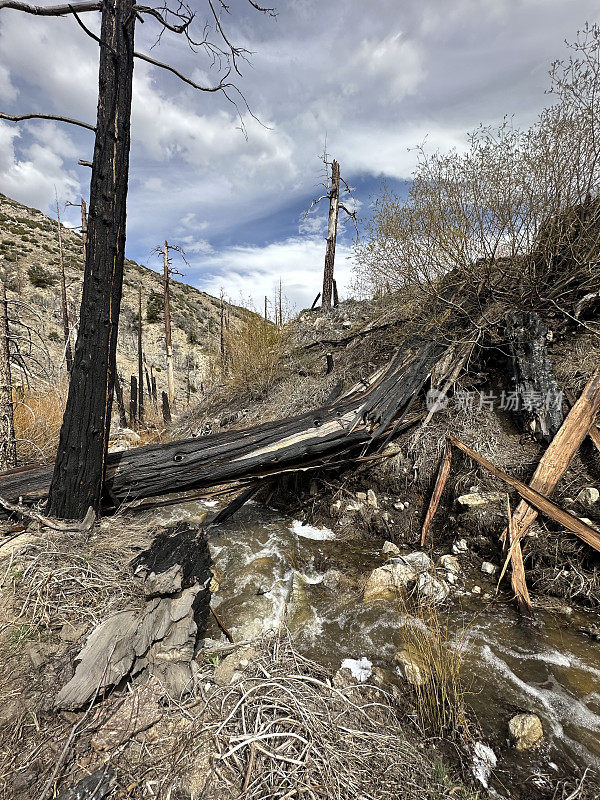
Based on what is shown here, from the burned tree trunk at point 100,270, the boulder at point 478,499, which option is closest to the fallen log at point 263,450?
the burned tree trunk at point 100,270

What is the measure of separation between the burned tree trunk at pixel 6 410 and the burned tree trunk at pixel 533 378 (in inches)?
233

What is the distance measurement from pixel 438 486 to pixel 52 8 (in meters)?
5.43

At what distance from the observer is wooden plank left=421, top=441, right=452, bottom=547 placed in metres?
3.85

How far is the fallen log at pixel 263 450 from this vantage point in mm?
3508

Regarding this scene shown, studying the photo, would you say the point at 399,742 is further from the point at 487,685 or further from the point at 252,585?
the point at 252,585

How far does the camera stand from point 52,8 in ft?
9.01

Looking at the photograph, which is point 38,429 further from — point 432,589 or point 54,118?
point 432,589

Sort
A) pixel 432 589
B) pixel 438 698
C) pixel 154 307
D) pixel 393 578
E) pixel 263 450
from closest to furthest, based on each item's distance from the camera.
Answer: pixel 438 698
pixel 432 589
pixel 393 578
pixel 263 450
pixel 154 307

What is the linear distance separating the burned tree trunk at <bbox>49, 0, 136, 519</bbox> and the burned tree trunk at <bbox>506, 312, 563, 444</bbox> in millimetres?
4329

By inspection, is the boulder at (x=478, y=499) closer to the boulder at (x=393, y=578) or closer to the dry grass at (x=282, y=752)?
the boulder at (x=393, y=578)

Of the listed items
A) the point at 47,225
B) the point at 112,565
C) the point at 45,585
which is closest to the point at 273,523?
the point at 112,565

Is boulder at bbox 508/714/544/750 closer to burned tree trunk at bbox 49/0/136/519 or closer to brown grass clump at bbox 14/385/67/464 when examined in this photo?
burned tree trunk at bbox 49/0/136/519

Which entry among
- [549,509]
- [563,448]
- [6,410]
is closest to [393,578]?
[549,509]

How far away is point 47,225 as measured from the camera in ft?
99.1
